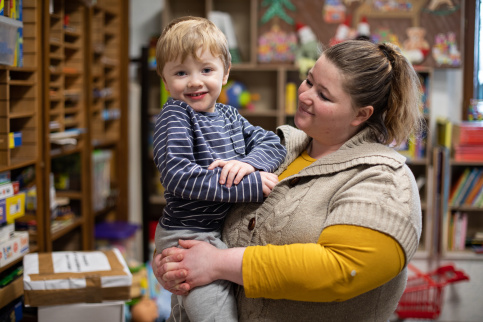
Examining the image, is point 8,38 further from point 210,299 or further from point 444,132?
point 444,132

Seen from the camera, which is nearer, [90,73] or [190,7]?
[90,73]

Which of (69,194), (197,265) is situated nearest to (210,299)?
(197,265)

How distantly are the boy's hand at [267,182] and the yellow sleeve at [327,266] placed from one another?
0.54ft

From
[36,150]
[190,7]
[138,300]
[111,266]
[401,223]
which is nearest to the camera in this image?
[401,223]

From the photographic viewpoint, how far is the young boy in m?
1.22

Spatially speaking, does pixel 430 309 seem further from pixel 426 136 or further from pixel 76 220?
pixel 76 220

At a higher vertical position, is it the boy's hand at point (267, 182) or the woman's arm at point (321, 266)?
the boy's hand at point (267, 182)

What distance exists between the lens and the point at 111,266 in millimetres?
2277

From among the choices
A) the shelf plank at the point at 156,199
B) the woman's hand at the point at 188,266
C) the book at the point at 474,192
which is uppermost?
the woman's hand at the point at 188,266

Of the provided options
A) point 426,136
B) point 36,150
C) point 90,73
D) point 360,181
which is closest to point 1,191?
point 36,150

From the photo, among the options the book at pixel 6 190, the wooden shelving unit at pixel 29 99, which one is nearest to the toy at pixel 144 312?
the wooden shelving unit at pixel 29 99

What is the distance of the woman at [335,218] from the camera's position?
1104 millimetres

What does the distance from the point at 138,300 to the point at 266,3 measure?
2300 mm

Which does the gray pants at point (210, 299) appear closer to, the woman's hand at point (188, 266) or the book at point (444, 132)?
the woman's hand at point (188, 266)
